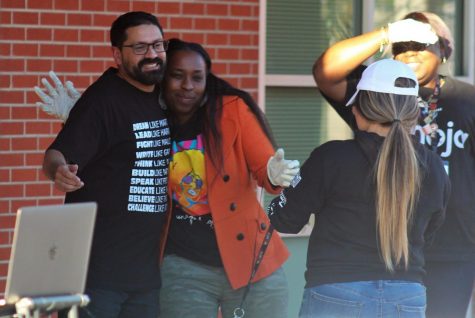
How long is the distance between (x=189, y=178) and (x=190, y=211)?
0.15 metres

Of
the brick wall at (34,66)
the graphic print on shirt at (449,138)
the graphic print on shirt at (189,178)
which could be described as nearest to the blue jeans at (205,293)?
the graphic print on shirt at (189,178)

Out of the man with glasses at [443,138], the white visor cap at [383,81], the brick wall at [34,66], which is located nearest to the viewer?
the white visor cap at [383,81]

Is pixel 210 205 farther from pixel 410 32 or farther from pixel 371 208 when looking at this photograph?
pixel 410 32

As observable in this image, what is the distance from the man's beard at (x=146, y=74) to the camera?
5.14m

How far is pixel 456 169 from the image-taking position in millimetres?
5746

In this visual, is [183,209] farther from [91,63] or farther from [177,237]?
[91,63]

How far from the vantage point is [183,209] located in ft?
17.3

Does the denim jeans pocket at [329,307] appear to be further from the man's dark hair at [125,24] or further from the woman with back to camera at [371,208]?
the man's dark hair at [125,24]

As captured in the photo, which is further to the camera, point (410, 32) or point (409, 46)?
point (409, 46)

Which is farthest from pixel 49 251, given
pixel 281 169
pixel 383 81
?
pixel 383 81

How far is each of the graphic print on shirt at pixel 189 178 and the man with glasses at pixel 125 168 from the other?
0.08m

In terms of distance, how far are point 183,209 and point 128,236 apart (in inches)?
12.5

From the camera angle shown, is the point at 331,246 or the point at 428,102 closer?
the point at 331,246

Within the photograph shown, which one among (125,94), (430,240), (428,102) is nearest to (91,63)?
(125,94)
